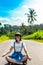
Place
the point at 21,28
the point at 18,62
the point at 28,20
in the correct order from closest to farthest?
the point at 18,62
the point at 28,20
the point at 21,28

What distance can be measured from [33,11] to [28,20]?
6.28 metres

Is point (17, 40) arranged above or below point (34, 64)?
above

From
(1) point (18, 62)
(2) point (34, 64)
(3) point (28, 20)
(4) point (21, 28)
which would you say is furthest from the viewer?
(4) point (21, 28)

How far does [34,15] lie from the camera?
114500 millimetres

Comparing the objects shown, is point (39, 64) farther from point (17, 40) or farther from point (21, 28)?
point (21, 28)

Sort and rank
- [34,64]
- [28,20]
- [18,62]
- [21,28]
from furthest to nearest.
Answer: [21,28] < [28,20] < [34,64] < [18,62]

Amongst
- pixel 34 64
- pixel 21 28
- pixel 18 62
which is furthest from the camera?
pixel 21 28

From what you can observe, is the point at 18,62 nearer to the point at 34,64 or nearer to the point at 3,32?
the point at 34,64

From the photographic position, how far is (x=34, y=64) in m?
10.7

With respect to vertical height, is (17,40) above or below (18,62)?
above

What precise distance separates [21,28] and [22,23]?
10.5 feet

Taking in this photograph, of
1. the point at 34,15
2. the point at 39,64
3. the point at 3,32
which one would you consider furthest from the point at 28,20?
the point at 39,64

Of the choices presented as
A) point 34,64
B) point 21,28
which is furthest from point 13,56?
point 21,28

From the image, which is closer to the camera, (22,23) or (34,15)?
(34,15)
